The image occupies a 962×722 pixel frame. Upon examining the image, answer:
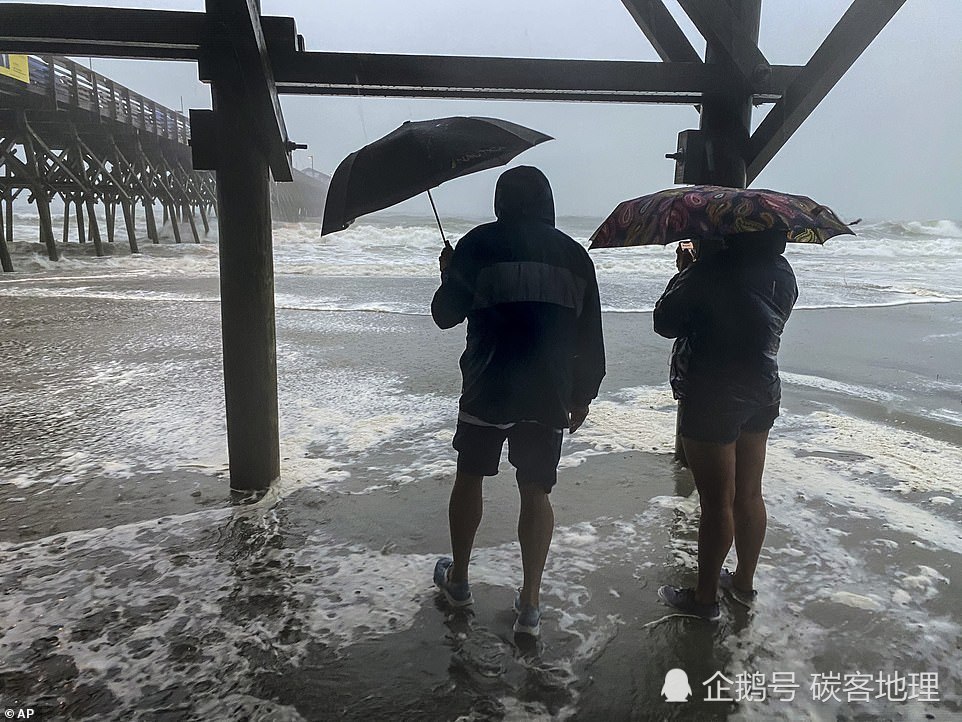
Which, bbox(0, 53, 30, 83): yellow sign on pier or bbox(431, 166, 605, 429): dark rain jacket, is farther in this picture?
bbox(0, 53, 30, 83): yellow sign on pier

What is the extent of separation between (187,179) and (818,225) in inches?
1306

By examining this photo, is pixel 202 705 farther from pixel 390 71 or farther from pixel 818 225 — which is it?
pixel 390 71

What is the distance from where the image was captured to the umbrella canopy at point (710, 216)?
234 cm

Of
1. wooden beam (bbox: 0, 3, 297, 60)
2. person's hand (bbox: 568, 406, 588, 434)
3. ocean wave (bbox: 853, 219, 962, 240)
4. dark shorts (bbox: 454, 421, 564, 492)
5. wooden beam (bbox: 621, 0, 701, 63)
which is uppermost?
wooden beam (bbox: 621, 0, 701, 63)

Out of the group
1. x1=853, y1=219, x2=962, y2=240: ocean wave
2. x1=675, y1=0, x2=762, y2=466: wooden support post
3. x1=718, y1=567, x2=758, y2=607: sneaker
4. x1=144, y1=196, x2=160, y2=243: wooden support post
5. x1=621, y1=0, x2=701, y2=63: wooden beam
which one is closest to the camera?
x1=718, y1=567, x2=758, y2=607: sneaker

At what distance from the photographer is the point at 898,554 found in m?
3.45

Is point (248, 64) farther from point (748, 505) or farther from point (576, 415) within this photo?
point (748, 505)

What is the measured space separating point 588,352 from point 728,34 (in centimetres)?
221

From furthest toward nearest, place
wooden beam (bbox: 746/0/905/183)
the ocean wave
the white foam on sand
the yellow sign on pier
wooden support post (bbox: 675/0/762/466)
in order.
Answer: the ocean wave, the yellow sign on pier, the white foam on sand, wooden support post (bbox: 675/0/762/466), wooden beam (bbox: 746/0/905/183)

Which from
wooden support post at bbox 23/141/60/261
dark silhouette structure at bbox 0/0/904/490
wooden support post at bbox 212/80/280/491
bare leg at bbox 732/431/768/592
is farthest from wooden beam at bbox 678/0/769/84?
wooden support post at bbox 23/141/60/261

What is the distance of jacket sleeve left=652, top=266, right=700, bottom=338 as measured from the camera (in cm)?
255

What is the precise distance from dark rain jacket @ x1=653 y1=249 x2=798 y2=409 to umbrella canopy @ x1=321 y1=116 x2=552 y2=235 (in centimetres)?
86

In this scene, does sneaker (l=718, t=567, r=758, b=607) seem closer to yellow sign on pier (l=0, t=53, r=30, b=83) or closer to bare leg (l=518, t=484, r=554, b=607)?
bare leg (l=518, t=484, r=554, b=607)

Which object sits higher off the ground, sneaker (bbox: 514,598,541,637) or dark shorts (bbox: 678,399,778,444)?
dark shorts (bbox: 678,399,778,444)
